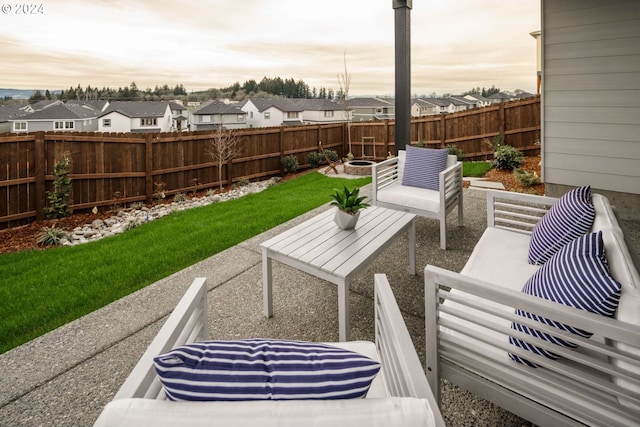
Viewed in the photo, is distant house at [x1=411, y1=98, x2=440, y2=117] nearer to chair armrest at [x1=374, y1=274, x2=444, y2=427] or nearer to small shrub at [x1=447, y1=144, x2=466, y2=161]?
small shrub at [x1=447, y1=144, x2=466, y2=161]

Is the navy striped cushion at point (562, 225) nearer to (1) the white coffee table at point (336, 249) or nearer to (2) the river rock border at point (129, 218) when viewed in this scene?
(1) the white coffee table at point (336, 249)

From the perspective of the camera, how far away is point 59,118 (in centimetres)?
689

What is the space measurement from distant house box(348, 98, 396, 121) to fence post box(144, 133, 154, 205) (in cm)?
588

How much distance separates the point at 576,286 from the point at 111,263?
369 cm

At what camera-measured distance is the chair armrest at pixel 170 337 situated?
2.99 ft

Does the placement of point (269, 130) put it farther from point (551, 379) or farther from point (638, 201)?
point (551, 379)

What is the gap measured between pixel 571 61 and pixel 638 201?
5.96 ft

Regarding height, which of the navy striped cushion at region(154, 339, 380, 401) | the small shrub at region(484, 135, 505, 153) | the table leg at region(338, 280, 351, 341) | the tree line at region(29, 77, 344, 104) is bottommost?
the table leg at region(338, 280, 351, 341)

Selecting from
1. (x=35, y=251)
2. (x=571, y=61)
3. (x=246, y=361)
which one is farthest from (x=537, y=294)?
(x=35, y=251)

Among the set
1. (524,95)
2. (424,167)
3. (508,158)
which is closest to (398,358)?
(424,167)

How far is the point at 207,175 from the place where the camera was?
7.86 metres

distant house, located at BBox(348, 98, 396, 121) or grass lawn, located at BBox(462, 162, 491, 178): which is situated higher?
distant house, located at BBox(348, 98, 396, 121)

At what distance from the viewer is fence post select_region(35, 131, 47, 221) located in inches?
208

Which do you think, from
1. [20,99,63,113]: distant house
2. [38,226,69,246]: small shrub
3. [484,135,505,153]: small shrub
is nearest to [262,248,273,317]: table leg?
[38,226,69,246]: small shrub
